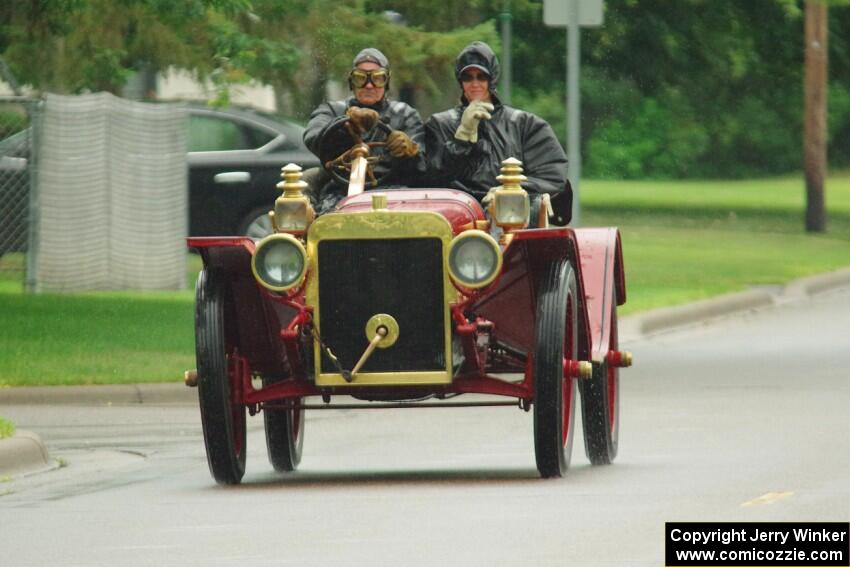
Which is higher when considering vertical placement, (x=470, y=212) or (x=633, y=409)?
(x=470, y=212)

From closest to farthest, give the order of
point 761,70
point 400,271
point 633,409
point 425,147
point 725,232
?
point 400,271 < point 425,147 < point 633,409 < point 725,232 < point 761,70

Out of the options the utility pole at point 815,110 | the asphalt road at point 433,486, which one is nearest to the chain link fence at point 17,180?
the asphalt road at point 433,486

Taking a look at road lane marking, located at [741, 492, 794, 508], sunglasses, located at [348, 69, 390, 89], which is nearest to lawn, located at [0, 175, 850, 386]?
sunglasses, located at [348, 69, 390, 89]

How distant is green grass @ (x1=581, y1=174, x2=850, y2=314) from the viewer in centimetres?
2481

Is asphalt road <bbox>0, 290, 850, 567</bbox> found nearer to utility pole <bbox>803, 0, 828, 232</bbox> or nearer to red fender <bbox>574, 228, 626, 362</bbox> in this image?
red fender <bbox>574, 228, 626, 362</bbox>

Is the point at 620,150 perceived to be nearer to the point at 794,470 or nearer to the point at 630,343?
the point at 630,343

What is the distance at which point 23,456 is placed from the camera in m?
11.8

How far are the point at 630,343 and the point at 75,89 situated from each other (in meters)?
9.43

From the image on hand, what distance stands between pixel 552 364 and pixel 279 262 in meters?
1.26

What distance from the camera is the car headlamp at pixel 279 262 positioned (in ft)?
34.4

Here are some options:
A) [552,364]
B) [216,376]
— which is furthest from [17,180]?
[552,364]

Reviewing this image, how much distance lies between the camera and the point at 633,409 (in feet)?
48.3

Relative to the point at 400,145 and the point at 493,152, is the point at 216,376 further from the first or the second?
the point at 493,152

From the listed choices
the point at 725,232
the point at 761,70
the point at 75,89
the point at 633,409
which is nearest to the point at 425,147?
the point at 633,409
